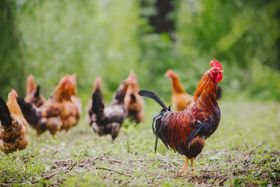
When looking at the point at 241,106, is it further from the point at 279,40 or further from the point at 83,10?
the point at 83,10

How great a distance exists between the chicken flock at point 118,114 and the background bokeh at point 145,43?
2.11 m

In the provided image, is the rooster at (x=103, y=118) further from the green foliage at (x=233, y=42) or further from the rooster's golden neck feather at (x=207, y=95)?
the green foliage at (x=233, y=42)

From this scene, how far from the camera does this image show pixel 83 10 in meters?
14.3

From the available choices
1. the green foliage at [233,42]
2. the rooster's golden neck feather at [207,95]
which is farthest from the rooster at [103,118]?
the green foliage at [233,42]

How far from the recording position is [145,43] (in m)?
17.4

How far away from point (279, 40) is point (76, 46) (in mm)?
7917

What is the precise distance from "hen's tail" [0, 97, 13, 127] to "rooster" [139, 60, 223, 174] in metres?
2.07

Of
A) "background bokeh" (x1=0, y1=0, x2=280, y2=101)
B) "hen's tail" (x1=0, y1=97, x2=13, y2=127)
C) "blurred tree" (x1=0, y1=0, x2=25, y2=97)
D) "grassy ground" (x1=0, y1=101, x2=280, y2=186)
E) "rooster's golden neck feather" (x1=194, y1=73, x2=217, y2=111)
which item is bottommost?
"grassy ground" (x1=0, y1=101, x2=280, y2=186)

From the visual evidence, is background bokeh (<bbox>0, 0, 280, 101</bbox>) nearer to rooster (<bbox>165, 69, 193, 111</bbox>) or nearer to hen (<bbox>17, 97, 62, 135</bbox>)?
hen (<bbox>17, 97, 62, 135</bbox>)

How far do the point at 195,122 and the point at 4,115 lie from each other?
2763mm

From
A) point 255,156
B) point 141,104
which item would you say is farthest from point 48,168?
point 141,104

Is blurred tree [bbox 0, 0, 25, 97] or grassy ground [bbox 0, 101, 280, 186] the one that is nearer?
grassy ground [bbox 0, 101, 280, 186]

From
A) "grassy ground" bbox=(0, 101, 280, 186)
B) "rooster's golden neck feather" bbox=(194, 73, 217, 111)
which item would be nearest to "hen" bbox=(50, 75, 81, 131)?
"grassy ground" bbox=(0, 101, 280, 186)

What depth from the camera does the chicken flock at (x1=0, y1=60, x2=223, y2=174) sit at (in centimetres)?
548
